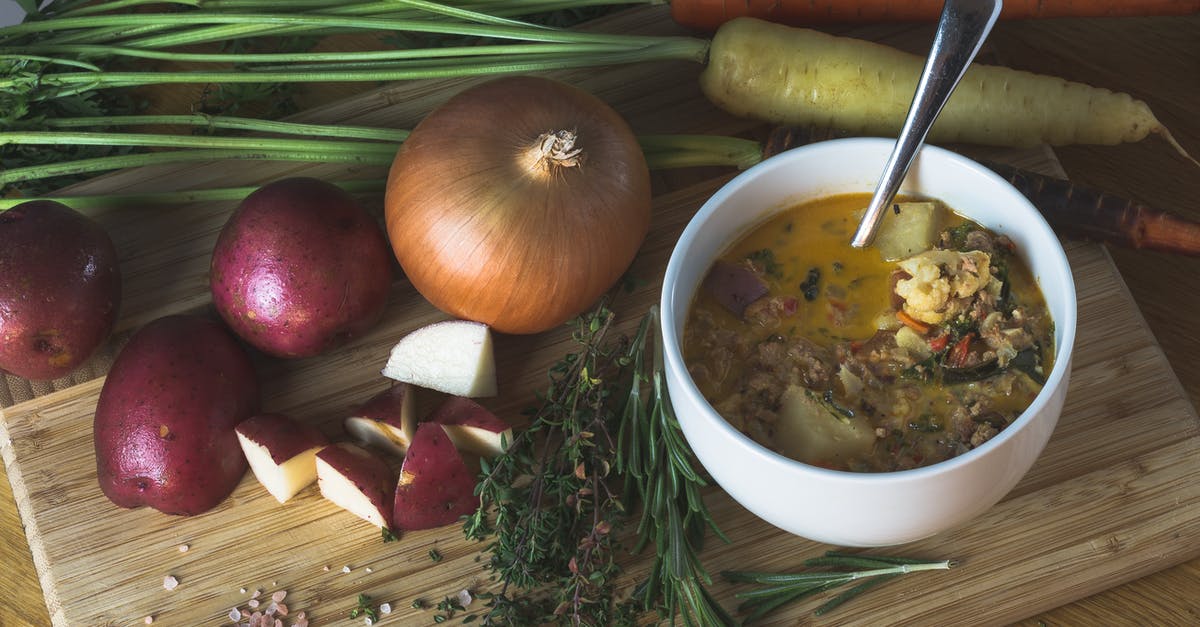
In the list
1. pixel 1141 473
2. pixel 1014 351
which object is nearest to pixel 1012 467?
pixel 1014 351

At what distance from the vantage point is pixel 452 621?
2082mm

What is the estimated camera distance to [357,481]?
2.13 meters

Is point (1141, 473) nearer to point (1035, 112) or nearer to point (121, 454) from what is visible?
point (1035, 112)

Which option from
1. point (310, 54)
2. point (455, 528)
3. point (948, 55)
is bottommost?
point (455, 528)

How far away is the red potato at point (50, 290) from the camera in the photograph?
89.2 inches

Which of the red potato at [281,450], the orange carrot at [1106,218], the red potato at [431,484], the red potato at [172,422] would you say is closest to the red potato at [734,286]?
the red potato at [431,484]

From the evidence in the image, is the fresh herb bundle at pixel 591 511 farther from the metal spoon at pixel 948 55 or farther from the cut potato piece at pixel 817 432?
the metal spoon at pixel 948 55

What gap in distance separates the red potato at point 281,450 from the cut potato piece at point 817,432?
91 centimetres

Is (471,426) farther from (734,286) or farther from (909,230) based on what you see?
(909,230)

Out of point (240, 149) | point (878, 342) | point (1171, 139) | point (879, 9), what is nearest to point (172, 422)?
point (240, 149)

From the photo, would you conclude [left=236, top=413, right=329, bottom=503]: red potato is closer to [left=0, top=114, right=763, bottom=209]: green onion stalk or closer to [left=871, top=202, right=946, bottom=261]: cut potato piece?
[left=0, top=114, right=763, bottom=209]: green onion stalk

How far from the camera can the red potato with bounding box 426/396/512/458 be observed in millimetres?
2176

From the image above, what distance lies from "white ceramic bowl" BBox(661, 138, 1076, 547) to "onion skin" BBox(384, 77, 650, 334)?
265 mm

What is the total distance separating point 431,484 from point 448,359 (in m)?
0.27
